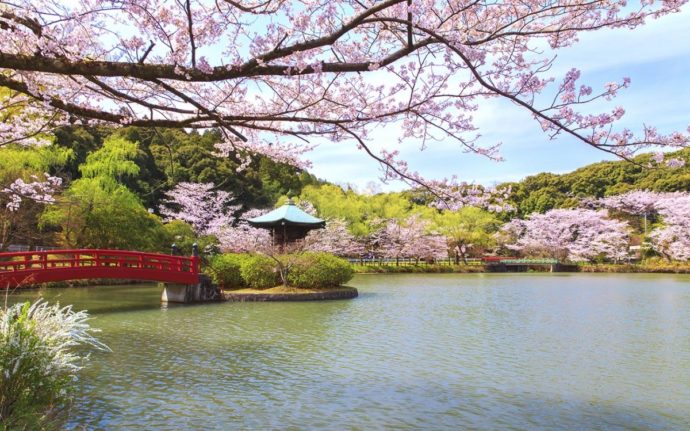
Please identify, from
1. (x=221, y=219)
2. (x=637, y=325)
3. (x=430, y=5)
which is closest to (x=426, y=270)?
(x=221, y=219)

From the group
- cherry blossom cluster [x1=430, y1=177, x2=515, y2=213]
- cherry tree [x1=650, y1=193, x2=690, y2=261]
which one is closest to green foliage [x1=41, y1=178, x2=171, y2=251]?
cherry blossom cluster [x1=430, y1=177, x2=515, y2=213]

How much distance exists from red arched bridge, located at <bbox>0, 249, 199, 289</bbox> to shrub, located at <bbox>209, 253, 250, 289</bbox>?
39.1 inches

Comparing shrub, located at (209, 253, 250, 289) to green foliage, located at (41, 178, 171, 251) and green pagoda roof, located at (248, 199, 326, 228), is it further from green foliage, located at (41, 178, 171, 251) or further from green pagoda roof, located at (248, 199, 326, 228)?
green foliage, located at (41, 178, 171, 251)

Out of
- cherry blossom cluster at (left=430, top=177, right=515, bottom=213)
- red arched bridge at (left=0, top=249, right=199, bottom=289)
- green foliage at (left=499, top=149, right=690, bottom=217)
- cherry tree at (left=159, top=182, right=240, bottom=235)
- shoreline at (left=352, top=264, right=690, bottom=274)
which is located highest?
green foliage at (left=499, top=149, right=690, bottom=217)

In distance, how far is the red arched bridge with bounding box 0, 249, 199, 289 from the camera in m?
12.6

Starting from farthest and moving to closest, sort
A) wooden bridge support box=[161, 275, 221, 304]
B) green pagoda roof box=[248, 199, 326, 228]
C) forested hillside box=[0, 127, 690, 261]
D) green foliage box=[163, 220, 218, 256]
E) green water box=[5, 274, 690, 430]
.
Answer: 1. green foliage box=[163, 220, 218, 256]
2. forested hillside box=[0, 127, 690, 261]
3. green pagoda roof box=[248, 199, 326, 228]
4. wooden bridge support box=[161, 275, 221, 304]
5. green water box=[5, 274, 690, 430]

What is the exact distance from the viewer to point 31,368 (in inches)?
148

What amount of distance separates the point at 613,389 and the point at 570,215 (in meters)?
37.2

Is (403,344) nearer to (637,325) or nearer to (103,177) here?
(637,325)

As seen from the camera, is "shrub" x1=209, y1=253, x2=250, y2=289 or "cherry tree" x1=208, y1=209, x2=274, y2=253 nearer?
"shrub" x1=209, y1=253, x2=250, y2=289

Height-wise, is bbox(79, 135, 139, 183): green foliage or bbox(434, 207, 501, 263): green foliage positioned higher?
bbox(79, 135, 139, 183): green foliage

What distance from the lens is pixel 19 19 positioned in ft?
13.5

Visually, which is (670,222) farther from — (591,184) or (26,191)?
(26,191)

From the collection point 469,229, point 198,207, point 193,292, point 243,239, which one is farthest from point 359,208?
point 193,292
